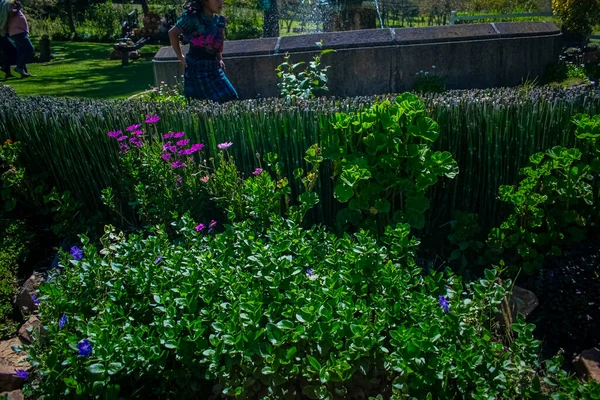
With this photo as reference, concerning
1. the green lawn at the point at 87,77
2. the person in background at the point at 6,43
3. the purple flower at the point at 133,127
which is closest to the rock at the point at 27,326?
the purple flower at the point at 133,127

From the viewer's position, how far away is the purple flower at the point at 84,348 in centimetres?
230

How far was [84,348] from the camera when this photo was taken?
90.8 inches

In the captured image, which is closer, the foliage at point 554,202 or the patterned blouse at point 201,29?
the foliage at point 554,202

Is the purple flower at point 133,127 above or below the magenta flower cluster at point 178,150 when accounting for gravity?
above

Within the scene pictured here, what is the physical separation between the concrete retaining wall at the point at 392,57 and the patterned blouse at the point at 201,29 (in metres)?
1.45

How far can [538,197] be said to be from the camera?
312cm

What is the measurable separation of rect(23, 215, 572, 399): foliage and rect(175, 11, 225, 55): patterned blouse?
3181 millimetres

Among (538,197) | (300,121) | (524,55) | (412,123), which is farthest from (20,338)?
(524,55)

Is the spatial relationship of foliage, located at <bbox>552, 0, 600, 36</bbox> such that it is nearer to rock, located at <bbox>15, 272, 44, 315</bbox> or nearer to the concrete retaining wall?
the concrete retaining wall

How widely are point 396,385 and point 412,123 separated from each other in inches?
63.2

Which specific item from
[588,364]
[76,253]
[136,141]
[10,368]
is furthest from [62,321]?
[588,364]

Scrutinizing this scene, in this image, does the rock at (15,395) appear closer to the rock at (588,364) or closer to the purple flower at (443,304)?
the purple flower at (443,304)

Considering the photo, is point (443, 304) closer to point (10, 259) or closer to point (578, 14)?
point (10, 259)

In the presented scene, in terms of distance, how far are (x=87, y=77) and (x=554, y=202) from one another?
13.0m
